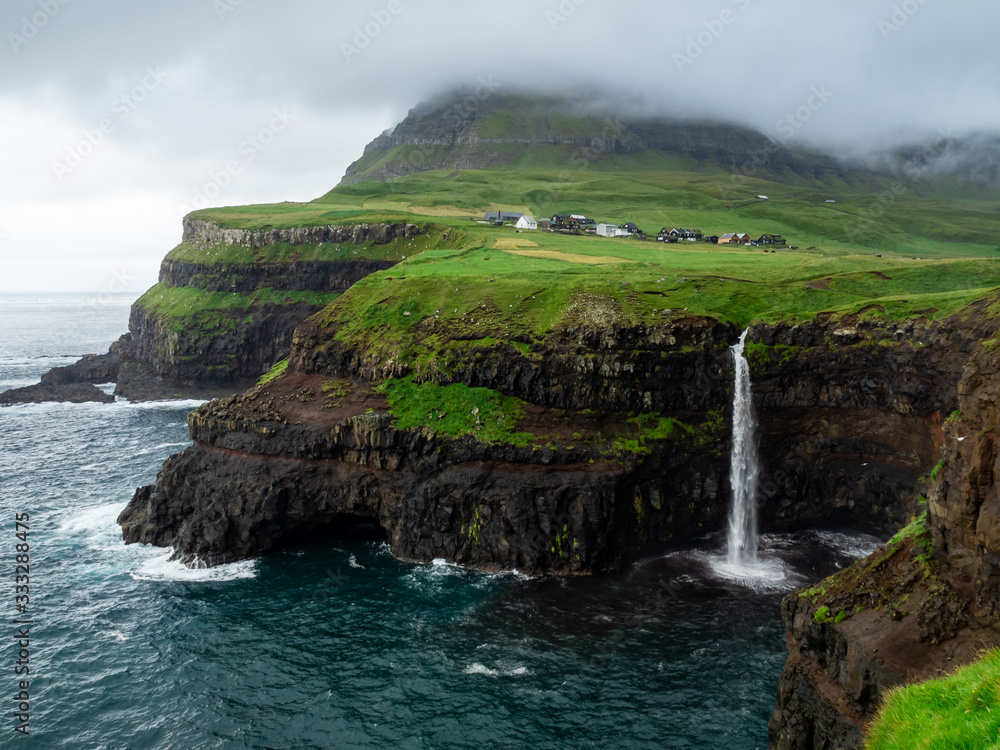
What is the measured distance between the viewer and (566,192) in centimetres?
18925

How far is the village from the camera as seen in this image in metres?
122

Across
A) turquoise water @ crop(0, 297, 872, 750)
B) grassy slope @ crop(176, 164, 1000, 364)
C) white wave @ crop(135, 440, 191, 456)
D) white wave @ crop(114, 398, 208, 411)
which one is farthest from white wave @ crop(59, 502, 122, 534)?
white wave @ crop(114, 398, 208, 411)

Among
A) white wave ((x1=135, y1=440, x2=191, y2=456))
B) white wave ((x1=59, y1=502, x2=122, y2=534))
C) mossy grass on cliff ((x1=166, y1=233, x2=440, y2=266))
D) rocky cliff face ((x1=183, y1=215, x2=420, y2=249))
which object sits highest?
rocky cliff face ((x1=183, y1=215, x2=420, y2=249))

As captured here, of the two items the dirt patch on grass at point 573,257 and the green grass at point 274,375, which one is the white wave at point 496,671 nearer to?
the green grass at point 274,375

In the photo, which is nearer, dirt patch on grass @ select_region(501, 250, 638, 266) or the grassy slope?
the grassy slope

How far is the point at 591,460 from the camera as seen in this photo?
5566 centimetres

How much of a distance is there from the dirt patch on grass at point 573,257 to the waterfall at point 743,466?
2996cm

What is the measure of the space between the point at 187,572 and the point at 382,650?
72.3 feet

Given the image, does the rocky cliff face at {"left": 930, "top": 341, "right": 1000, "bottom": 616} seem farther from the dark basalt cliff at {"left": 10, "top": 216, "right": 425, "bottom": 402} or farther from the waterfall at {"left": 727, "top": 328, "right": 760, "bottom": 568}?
the dark basalt cliff at {"left": 10, "top": 216, "right": 425, "bottom": 402}

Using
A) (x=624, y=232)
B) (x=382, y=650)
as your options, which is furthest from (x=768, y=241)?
(x=382, y=650)

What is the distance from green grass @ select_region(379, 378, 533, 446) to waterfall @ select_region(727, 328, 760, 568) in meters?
18.9

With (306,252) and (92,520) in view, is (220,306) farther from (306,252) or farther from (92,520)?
(92,520)

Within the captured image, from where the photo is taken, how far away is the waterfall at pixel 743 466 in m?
57.3

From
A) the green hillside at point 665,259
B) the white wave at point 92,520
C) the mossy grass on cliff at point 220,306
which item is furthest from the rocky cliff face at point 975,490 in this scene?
the mossy grass on cliff at point 220,306
